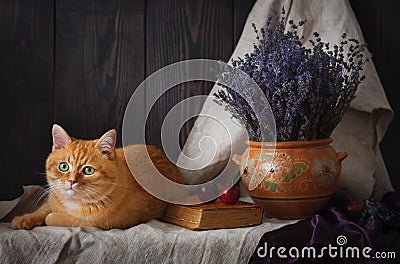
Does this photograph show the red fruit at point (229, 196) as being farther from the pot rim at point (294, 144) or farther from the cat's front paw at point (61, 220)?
the cat's front paw at point (61, 220)

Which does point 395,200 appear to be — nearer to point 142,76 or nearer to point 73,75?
point 142,76

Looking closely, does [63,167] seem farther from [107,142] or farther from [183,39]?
[183,39]

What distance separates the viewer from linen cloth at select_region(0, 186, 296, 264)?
1.03 metres

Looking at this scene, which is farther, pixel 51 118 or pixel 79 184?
pixel 51 118

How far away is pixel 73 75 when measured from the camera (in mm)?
1594

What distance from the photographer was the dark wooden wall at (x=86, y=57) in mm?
1564

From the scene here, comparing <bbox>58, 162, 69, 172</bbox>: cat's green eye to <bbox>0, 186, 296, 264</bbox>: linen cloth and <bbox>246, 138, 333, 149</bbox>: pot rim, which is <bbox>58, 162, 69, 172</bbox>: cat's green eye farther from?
<bbox>246, 138, 333, 149</bbox>: pot rim

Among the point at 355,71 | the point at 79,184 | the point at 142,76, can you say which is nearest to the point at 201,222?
the point at 79,184

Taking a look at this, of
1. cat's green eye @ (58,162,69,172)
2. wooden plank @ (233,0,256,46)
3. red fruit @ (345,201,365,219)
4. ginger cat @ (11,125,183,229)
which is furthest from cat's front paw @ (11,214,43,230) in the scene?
wooden plank @ (233,0,256,46)

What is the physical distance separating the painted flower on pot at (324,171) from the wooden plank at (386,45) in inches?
22.5

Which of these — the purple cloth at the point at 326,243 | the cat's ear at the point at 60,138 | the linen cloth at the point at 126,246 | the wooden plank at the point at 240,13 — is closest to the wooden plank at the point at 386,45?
the wooden plank at the point at 240,13

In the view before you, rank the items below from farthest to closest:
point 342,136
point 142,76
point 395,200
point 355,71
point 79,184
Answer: point 142,76 < point 342,136 < point 395,200 < point 355,71 < point 79,184

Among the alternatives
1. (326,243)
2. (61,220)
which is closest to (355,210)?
(326,243)

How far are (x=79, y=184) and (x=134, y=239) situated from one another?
0.17m
